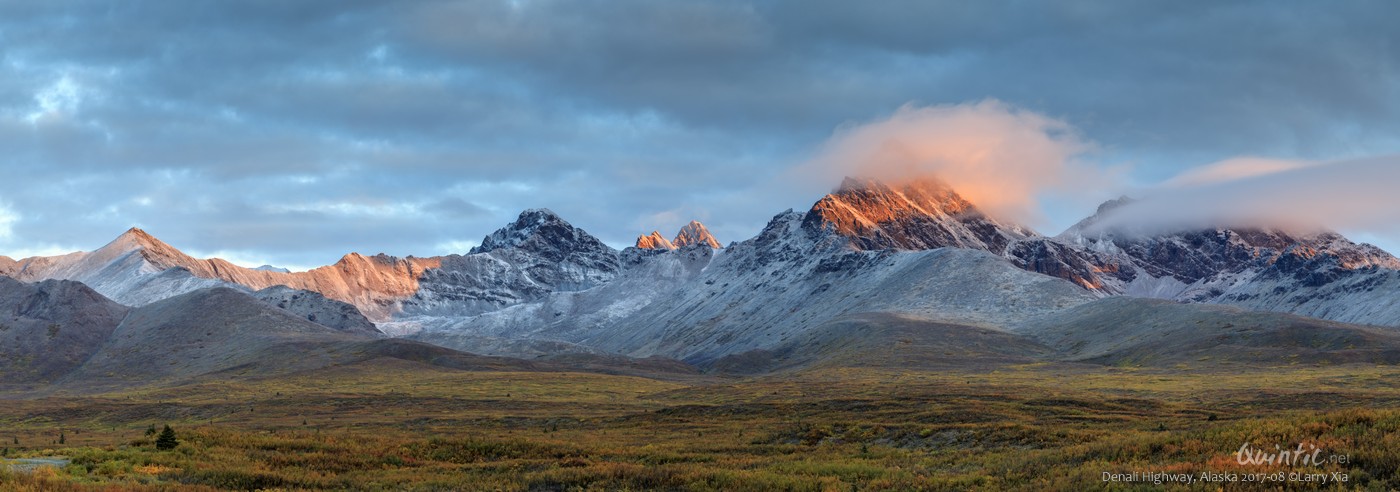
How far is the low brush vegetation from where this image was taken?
3300 cm

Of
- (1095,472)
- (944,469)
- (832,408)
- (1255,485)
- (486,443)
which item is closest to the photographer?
(1255,485)

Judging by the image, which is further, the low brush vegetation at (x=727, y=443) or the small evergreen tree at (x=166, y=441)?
the small evergreen tree at (x=166, y=441)

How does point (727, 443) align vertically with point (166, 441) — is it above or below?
below

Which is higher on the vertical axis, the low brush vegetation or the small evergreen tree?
the small evergreen tree

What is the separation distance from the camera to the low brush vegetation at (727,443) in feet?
108

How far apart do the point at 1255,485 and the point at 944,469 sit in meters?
14.0

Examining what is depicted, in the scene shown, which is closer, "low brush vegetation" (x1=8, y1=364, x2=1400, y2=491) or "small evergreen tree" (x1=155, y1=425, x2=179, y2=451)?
"low brush vegetation" (x1=8, y1=364, x2=1400, y2=491)

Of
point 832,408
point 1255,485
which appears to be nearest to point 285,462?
point 1255,485

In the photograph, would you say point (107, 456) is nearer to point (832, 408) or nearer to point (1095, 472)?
point (1095, 472)

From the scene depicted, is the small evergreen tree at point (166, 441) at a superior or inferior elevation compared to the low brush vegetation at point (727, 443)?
superior

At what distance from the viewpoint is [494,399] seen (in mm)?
129375

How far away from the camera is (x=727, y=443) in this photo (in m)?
59.0

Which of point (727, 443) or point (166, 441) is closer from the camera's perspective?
point (166, 441)

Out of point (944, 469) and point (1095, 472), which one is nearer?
point (1095, 472)
